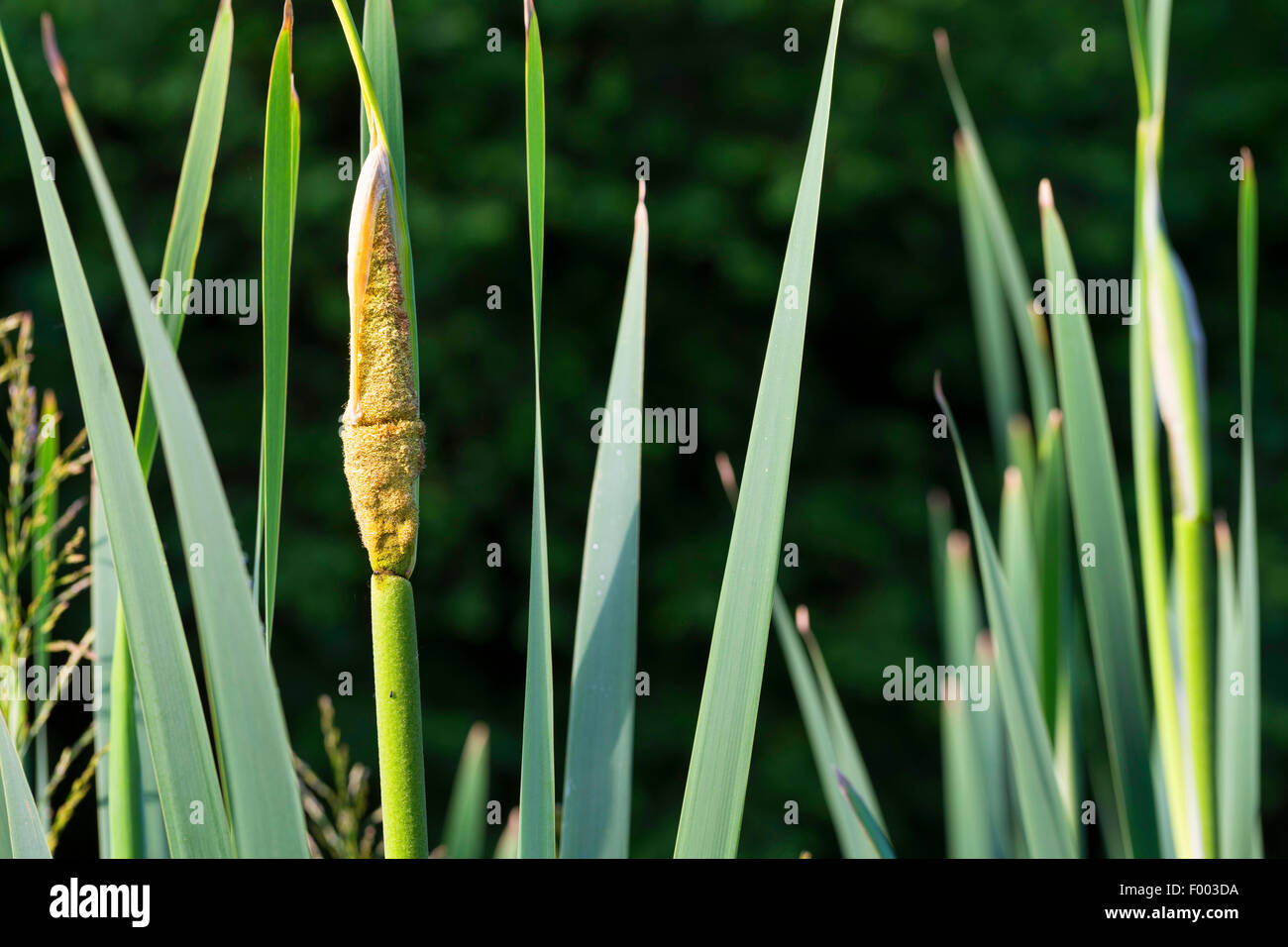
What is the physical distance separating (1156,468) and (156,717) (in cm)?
42

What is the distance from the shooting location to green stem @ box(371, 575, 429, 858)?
12.6 inches

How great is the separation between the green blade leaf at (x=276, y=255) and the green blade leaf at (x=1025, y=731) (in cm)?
27

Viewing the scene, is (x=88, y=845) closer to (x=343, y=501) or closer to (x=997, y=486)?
(x=343, y=501)

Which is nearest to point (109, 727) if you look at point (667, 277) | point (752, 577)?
point (752, 577)

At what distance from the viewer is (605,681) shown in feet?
1.26

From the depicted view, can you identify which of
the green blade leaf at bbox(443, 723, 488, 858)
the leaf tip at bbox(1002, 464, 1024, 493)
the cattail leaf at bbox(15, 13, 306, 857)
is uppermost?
the leaf tip at bbox(1002, 464, 1024, 493)

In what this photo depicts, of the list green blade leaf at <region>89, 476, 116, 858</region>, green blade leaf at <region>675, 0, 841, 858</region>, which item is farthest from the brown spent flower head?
green blade leaf at <region>89, 476, 116, 858</region>

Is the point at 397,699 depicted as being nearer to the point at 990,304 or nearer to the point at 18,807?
the point at 18,807

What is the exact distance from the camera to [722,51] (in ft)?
7.72

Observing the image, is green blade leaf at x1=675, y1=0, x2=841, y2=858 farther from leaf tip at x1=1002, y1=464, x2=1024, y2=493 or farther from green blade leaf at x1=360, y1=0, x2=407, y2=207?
leaf tip at x1=1002, y1=464, x2=1024, y2=493

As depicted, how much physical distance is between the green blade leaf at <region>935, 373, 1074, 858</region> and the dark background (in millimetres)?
1665

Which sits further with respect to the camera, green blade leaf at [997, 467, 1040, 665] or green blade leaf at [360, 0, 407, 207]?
green blade leaf at [997, 467, 1040, 665]

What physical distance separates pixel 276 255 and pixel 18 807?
0.70 feet

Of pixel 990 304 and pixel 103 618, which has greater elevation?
pixel 990 304
